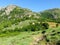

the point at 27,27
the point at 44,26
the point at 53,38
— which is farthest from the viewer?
the point at 44,26

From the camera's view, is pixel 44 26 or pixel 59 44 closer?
pixel 59 44

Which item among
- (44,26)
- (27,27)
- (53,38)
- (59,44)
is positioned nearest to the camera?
(59,44)

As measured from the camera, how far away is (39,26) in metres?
164

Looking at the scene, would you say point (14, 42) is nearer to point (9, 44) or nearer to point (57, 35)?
point (9, 44)

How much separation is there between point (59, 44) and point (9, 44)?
1987cm

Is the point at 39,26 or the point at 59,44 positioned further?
the point at 39,26

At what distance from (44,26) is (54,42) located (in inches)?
3727

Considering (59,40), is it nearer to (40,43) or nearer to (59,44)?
(59,44)

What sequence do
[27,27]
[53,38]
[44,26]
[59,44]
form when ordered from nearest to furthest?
[59,44]
[53,38]
[27,27]
[44,26]

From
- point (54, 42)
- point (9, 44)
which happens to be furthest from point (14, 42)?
point (54, 42)

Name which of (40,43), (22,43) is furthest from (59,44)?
(22,43)

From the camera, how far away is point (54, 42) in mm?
72375

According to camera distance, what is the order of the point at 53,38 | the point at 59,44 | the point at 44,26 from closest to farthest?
the point at 59,44, the point at 53,38, the point at 44,26

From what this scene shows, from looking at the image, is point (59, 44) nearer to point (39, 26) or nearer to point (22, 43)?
point (22, 43)
